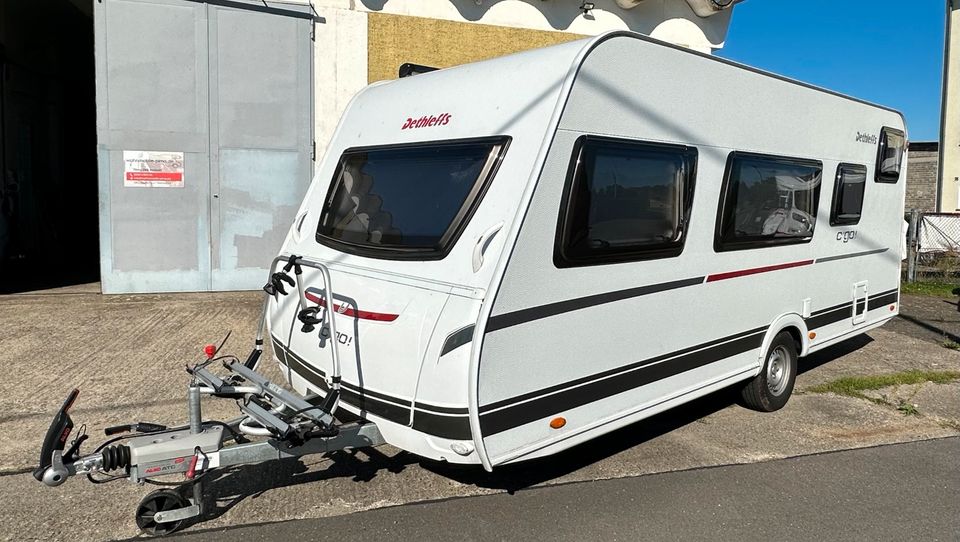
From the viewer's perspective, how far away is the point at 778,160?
5562mm

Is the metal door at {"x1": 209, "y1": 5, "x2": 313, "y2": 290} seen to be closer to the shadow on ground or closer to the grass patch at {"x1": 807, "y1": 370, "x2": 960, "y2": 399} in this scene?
the shadow on ground

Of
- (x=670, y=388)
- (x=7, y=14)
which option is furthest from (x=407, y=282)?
(x=7, y=14)

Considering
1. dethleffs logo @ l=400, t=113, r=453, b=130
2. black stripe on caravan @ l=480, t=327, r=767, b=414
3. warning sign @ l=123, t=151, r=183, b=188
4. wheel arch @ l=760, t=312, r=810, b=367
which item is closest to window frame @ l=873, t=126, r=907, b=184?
wheel arch @ l=760, t=312, r=810, b=367

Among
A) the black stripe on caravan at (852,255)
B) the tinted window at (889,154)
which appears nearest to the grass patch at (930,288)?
the tinted window at (889,154)

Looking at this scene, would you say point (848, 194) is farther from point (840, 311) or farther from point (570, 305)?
point (570, 305)

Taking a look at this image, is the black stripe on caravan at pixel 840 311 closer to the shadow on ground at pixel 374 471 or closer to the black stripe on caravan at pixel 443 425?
the shadow on ground at pixel 374 471

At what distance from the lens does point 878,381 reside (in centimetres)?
698

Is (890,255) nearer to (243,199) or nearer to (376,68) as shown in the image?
(376,68)

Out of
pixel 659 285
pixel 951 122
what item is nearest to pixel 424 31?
pixel 659 285

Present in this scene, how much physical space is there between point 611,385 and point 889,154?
497 cm

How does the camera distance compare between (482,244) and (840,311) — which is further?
(840,311)

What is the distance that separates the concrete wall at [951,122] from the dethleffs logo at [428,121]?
2063 cm

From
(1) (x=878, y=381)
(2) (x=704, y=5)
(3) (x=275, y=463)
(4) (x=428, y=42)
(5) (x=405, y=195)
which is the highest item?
(2) (x=704, y=5)

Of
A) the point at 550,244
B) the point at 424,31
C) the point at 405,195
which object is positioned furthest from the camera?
the point at 424,31
